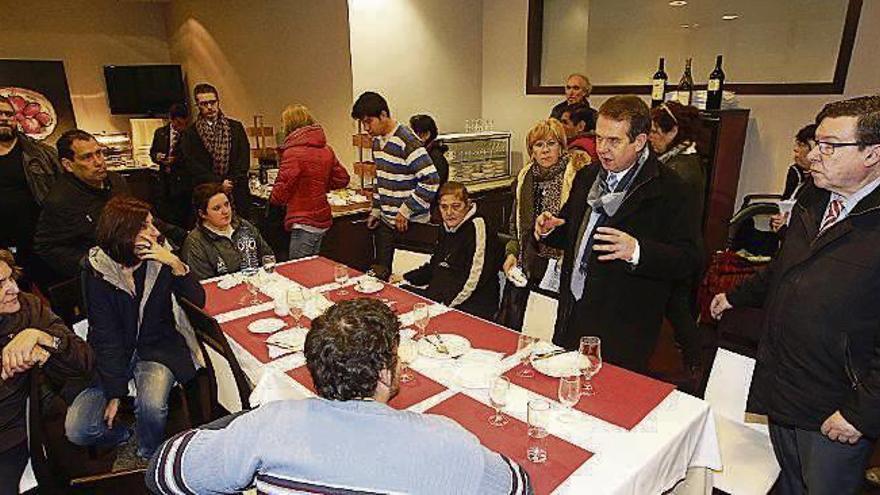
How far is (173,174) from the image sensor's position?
14.6 feet

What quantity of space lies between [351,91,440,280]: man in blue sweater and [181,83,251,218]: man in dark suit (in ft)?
3.49

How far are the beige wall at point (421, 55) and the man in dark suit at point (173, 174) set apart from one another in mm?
1525

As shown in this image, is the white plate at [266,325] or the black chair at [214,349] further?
the white plate at [266,325]

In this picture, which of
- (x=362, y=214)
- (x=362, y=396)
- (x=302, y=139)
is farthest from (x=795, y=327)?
(x=362, y=214)

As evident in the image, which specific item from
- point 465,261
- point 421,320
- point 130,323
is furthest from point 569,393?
point 130,323

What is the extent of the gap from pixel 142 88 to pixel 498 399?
6984 mm

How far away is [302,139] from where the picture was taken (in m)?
3.81

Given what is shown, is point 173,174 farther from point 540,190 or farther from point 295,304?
point 540,190

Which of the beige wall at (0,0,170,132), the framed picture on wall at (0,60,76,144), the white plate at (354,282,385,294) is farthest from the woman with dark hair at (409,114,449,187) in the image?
the beige wall at (0,0,170,132)

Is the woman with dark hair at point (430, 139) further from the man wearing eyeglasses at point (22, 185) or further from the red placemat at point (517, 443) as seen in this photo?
the red placemat at point (517, 443)

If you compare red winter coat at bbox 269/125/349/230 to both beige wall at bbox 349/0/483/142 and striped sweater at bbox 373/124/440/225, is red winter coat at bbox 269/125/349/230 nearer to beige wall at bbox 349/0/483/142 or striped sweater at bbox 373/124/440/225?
striped sweater at bbox 373/124/440/225

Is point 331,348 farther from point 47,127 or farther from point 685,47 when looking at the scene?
point 47,127

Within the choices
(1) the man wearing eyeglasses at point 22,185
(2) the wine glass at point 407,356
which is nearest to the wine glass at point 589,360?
(2) the wine glass at point 407,356

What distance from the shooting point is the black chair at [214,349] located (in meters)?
1.92
